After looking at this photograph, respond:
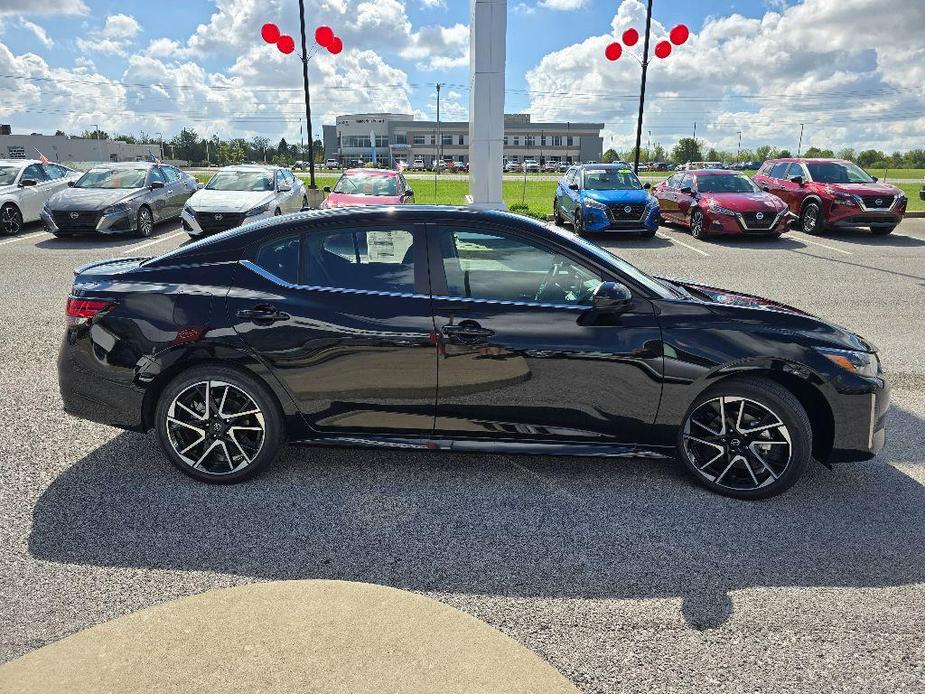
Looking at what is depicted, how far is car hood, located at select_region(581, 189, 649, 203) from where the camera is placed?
15461 millimetres

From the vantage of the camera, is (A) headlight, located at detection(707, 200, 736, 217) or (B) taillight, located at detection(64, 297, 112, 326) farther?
(A) headlight, located at detection(707, 200, 736, 217)

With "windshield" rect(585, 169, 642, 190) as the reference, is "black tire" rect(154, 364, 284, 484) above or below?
below

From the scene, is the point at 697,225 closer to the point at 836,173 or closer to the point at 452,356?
the point at 836,173

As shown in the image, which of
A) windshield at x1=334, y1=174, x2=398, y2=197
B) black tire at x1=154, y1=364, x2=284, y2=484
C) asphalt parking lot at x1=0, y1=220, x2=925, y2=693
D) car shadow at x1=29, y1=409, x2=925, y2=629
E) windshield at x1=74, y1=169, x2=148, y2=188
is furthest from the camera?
windshield at x1=74, y1=169, x2=148, y2=188

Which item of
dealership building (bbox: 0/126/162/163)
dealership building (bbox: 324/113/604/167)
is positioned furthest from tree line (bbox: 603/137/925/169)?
dealership building (bbox: 0/126/162/163)

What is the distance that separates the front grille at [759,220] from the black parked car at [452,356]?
Answer: 1213cm

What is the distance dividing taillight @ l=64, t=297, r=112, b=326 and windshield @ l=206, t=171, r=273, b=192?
1175 centimetres

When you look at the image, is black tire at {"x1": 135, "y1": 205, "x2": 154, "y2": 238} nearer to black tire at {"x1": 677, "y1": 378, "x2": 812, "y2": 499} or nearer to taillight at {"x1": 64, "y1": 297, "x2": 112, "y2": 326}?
taillight at {"x1": 64, "y1": 297, "x2": 112, "y2": 326}

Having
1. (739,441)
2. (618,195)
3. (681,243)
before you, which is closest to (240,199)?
(618,195)

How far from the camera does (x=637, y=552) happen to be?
10.9 ft

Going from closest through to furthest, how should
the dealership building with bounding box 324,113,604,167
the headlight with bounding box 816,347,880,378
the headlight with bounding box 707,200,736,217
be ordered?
the headlight with bounding box 816,347,880,378, the headlight with bounding box 707,200,736,217, the dealership building with bounding box 324,113,604,167

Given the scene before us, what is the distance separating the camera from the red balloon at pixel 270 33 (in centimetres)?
1838

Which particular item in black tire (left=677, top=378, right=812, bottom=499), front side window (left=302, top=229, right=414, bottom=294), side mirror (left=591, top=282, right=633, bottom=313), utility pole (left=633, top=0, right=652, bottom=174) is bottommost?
black tire (left=677, top=378, right=812, bottom=499)

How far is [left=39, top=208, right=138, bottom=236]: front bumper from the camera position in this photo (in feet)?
46.5
